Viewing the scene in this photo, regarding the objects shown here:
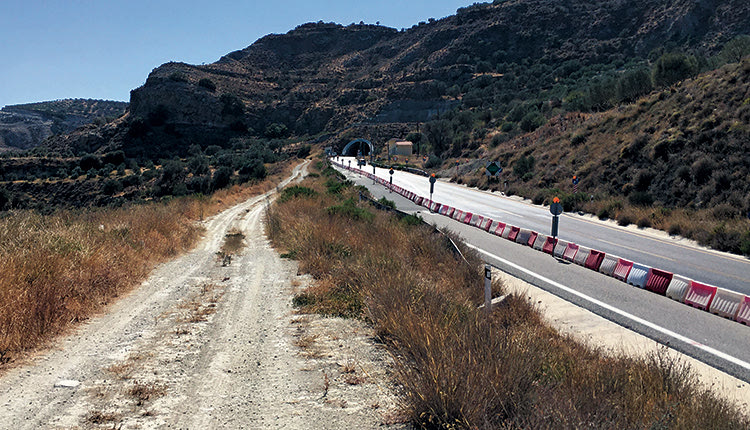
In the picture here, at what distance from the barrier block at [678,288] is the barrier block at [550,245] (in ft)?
16.6

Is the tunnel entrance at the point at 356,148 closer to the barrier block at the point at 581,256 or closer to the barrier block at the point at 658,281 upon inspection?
the barrier block at the point at 581,256

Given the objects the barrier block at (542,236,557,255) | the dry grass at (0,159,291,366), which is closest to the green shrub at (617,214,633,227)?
the barrier block at (542,236,557,255)

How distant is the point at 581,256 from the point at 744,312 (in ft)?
17.8

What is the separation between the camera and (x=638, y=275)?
11234 mm

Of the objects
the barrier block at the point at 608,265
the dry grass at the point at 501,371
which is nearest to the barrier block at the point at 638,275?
the barrier block at the point at 608,265

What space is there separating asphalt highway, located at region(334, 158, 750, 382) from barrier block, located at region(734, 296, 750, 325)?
0.11 metres

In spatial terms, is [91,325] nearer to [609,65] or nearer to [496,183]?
[496,183]

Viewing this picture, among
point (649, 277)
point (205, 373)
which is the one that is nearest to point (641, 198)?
point (649, 277)

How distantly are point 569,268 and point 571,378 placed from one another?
9306mm

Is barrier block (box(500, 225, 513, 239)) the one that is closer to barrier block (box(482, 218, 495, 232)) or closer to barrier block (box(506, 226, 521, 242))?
barrier block (box(506, 226, 521, 242))

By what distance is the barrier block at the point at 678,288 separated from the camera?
9.80m

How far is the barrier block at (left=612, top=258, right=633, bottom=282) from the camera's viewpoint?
1172cm

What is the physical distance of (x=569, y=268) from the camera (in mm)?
13383

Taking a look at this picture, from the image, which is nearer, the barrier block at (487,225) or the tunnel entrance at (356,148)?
the barrier block at (487,225)
